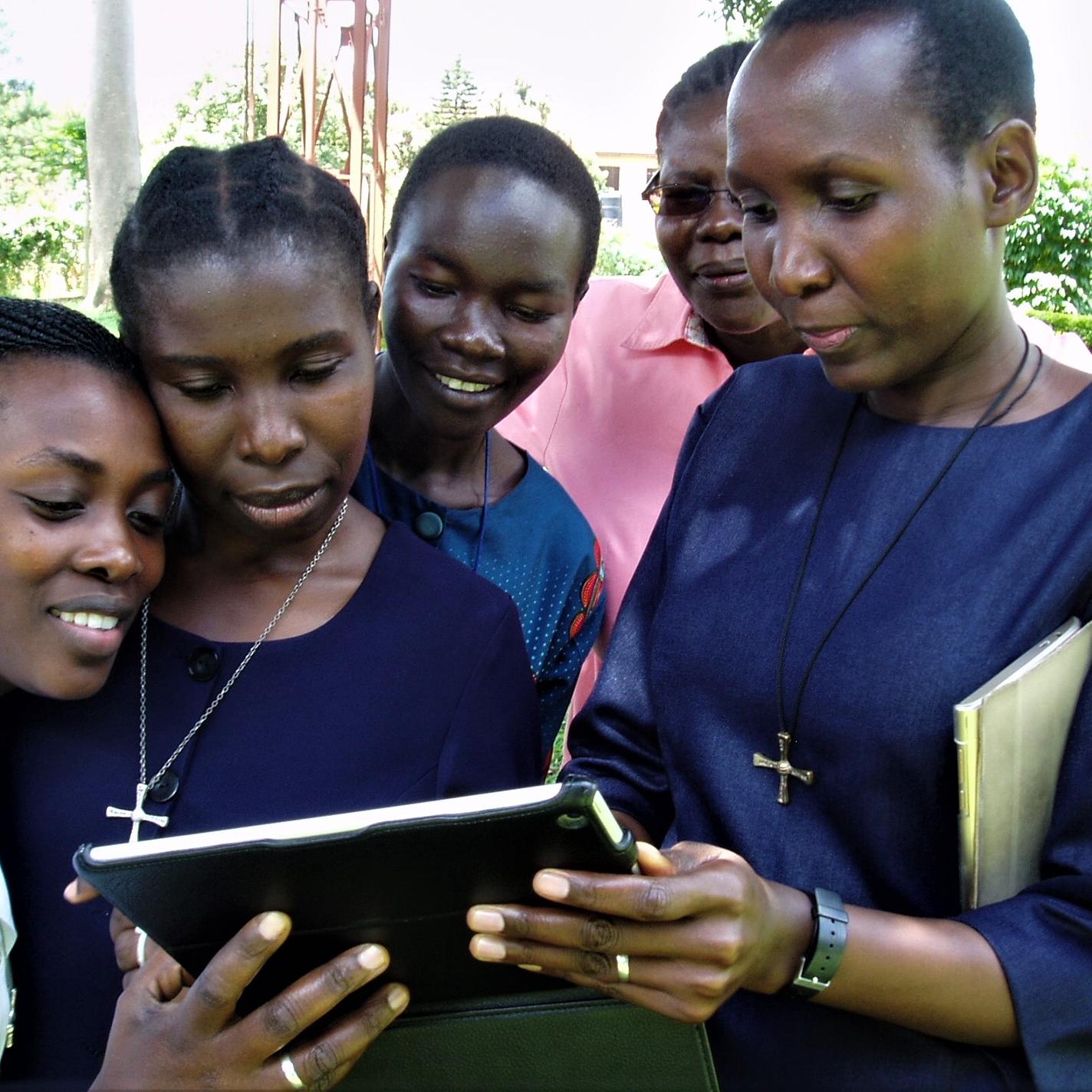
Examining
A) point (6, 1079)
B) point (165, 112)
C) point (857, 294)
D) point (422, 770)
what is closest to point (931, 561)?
point (857, 294)

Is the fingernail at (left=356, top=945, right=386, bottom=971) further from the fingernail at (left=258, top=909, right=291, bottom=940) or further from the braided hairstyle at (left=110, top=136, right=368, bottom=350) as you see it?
the braided hairstyle at (left=110, top=136, right=368, bottom=350)

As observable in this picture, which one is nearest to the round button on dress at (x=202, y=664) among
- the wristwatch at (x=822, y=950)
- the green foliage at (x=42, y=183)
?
the wristwatch at (x=822, y=950)

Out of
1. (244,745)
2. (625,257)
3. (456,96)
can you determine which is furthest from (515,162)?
(456,96)

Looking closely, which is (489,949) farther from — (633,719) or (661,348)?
(661,348)

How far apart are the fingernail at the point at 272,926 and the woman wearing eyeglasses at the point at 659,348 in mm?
1529

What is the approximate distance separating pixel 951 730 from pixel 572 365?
1.91m

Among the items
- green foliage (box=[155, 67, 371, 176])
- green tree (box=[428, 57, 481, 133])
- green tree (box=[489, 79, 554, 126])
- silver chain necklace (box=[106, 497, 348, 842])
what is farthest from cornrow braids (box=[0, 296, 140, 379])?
green foliage (box=[155, 67, 371, 176])

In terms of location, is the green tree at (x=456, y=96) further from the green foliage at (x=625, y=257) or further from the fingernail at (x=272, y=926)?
the fingernail at (x=272, y=926)

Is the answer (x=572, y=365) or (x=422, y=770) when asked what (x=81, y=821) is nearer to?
(x=422, y=770)

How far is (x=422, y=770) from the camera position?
191cm

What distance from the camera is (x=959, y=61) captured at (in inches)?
65.2

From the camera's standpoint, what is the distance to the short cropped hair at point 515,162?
265 cm

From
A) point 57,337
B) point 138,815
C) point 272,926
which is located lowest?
point 138,815

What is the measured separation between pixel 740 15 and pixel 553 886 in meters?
13.0
